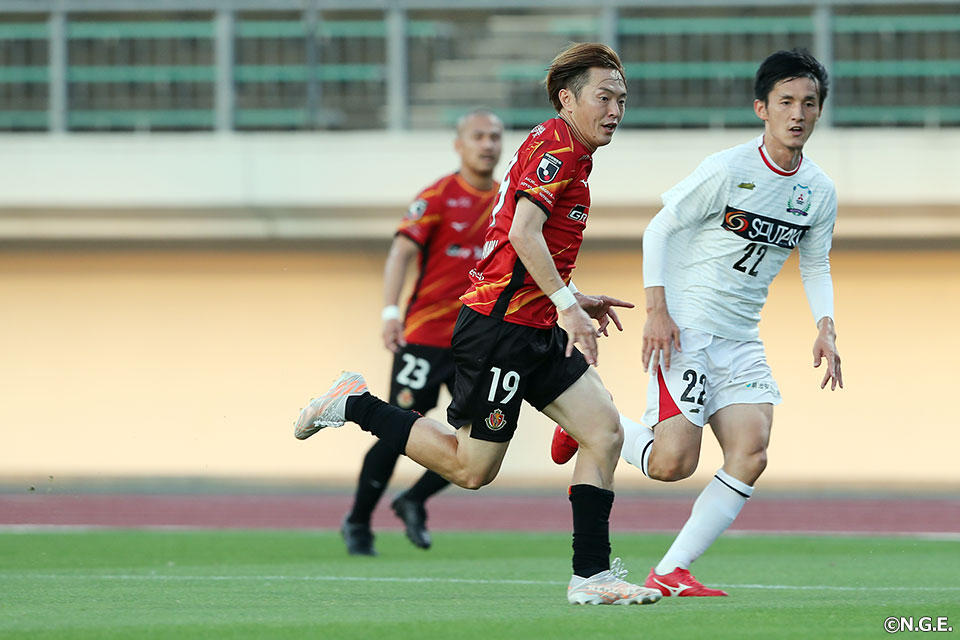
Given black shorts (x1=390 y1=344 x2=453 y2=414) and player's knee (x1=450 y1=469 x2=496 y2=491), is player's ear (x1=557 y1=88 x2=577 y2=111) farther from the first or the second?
black shorts (x1=390 y1=344 x2=453 y2=414)

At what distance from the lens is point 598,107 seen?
5.43m

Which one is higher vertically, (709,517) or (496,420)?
(496,420)

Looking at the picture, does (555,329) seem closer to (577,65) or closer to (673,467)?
(673,467)

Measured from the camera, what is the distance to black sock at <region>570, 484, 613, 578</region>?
5438mm

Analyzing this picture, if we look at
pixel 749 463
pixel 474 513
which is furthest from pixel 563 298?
pixel 474 513

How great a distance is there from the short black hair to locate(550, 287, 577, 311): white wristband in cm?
145

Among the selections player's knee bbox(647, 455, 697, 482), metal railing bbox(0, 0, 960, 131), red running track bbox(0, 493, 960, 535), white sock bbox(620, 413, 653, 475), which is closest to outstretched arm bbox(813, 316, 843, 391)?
player's knee bbox(647, 455, 697, 482)

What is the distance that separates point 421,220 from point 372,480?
153 cm

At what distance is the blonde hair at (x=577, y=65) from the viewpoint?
18.0 feet

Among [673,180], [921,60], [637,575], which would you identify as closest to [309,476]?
[673,180]

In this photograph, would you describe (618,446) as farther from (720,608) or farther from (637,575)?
(637,575)

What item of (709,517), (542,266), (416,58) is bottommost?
(709,517)

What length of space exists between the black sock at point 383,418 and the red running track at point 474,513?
5.44 m

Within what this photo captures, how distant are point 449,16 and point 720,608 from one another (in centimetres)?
1563
